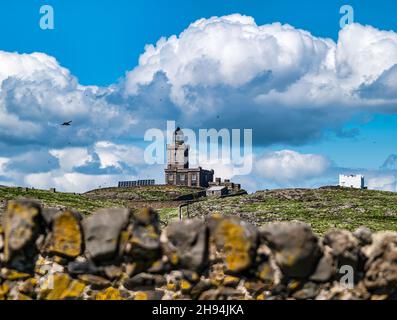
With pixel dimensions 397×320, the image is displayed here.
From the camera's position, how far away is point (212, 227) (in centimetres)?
938

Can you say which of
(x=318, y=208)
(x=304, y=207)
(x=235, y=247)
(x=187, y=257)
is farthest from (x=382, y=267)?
(x=304, y=207)

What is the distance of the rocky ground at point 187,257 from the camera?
9.20m

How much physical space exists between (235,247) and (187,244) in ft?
2.39

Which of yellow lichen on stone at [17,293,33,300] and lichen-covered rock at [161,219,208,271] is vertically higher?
lichen-covered rock at [161,219,208,271]

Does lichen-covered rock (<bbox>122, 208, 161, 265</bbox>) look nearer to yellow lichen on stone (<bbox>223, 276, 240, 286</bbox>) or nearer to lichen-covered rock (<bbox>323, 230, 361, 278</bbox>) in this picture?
yellow lichen on stone (<bbox>223, 276, 240, 286</bbox>)

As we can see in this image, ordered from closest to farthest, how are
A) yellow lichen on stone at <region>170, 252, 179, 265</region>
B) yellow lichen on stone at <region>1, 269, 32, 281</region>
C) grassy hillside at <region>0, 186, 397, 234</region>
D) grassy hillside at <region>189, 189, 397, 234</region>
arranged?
yellow lichen on stone at <region>170, 252, 179, 265</region>, yellow lichen on stone at <region>1, 269, 32, 281</region>, grassy hillside at <region>189, 189, 397, 234</region>, grassy hillside at <region>0, 186, 397, 234</region>

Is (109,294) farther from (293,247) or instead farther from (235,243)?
(293,247)

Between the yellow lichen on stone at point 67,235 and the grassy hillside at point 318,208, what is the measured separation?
41639 mm

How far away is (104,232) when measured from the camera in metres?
9.20

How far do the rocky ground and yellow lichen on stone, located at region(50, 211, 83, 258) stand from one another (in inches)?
0.6

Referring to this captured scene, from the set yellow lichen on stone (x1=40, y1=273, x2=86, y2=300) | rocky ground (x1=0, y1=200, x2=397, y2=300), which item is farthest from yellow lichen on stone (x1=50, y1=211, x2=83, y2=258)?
yellow lichen on stone (x1=40, y1=273, x2=86, y2=300)

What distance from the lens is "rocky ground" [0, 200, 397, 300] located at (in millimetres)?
9203
